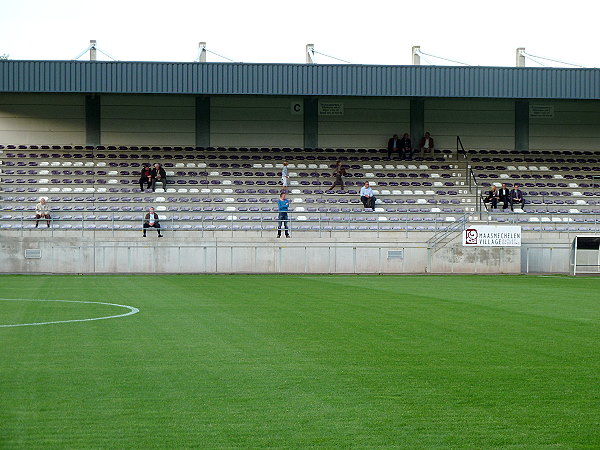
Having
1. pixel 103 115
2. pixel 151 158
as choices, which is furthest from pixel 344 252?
pixel 103 115

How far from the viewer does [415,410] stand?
25.4 feet

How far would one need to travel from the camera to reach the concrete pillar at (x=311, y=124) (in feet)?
165

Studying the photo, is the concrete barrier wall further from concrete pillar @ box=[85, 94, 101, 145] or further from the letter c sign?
the letter c sign

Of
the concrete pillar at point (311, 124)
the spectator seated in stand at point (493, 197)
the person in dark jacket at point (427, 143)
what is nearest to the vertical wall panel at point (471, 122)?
the person in dark jacket at point (427, 143)

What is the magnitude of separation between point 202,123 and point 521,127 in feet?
57.0

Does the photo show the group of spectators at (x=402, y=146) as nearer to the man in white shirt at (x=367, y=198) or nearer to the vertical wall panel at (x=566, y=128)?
the man in white shirt at (x=367, y=198)

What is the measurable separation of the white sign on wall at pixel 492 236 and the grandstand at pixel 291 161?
341 millimetres

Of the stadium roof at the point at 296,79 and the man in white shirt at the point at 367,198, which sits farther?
the stadium roof at the point at 296,79

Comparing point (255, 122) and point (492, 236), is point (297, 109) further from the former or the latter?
point (492, 236)

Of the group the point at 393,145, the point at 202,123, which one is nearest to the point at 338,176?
the point at 393,145

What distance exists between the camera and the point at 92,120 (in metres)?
49.1

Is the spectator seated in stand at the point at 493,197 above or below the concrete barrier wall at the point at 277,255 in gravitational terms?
above

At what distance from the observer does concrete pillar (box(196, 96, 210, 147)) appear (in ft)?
162

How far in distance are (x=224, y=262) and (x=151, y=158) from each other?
38.4 ft
